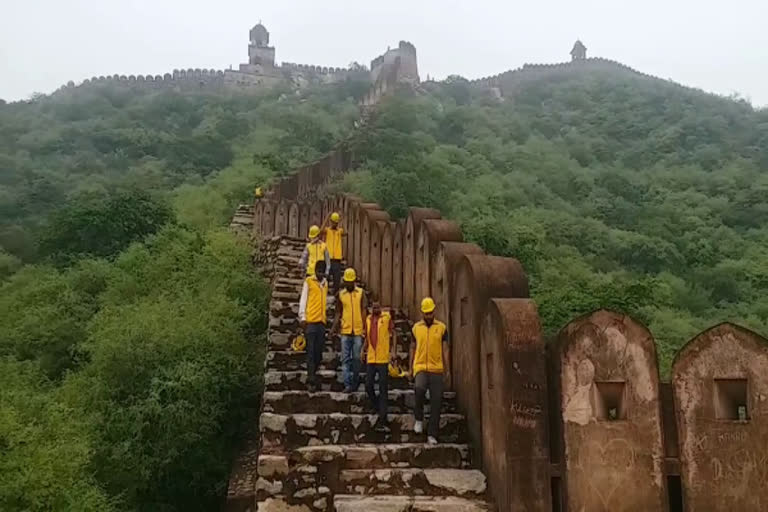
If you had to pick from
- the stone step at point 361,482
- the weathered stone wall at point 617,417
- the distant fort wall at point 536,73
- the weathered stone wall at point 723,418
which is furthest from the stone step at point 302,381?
the distant fort wall at point 536,73

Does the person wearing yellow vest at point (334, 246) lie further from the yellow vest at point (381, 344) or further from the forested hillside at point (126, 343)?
the yellow vest at point (381, 344)

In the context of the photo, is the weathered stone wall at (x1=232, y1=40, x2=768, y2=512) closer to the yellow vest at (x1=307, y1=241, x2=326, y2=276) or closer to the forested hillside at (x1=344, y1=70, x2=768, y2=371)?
the yellow vest at (x1=307, y1=241, x2=326, y2=276)

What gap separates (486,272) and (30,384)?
613 cm

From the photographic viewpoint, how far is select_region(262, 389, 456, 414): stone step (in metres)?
6.32

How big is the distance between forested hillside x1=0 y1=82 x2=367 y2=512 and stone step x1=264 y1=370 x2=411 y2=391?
3.40 feet

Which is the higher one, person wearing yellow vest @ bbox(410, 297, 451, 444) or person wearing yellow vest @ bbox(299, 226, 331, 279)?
person wearing yellow vest @ bbox(299, 226, 331, 279)

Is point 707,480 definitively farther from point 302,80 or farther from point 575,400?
point 302,80

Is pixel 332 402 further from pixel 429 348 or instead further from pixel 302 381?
pixel 429 348

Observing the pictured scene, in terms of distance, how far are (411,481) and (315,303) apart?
2319mm

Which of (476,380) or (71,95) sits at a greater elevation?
(71,95)

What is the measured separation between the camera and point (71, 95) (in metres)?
45.2

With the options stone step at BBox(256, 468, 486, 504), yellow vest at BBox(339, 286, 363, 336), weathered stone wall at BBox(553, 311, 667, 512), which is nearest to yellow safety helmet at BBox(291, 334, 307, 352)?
yellow vest at BBox(339, 286, 363, 336)

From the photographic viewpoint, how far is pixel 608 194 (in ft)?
75.3

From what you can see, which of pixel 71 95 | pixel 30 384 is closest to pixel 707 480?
pixel 30 384
